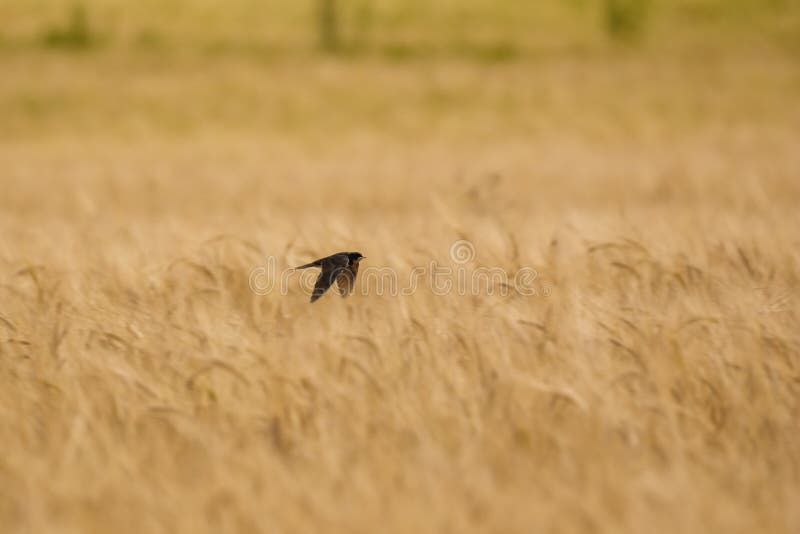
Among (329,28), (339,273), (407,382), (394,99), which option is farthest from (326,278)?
(329,28)

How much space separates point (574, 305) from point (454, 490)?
860 mm

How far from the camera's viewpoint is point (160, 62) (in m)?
17.6

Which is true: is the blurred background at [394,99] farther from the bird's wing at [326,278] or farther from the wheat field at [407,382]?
the bird's wing at [326,278]

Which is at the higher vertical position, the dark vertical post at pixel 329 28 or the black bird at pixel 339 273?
the dark vertical post at pixel 329 28

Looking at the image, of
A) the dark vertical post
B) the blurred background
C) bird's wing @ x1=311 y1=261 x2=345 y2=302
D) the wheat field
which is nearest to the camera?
the wheat field

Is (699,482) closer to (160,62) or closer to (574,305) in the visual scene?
(574,305)

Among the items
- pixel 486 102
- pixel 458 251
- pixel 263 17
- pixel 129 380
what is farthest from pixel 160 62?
pixel 129 380

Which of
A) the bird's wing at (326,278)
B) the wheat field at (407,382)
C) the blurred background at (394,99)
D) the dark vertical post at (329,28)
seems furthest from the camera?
the dark vertical post at (329,28)

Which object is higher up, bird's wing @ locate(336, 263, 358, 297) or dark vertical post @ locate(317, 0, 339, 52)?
dark vertical post @ locate(317, 0, 339, 52)

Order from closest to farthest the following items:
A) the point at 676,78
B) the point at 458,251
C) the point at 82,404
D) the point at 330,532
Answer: the point at 330,532 → the point at 82,404 → the point at 458,251 → the point at 676,78

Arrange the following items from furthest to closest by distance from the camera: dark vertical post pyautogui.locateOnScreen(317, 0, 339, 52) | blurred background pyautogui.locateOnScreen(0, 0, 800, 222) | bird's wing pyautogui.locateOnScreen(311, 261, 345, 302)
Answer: dark vertical post pyautogui.locateOnScreen(317, 0, 339, 52)
blurred background pyautogui.locateOnScreen(0, 0, 800, 222)
bird's wing pyautogui.locateOnScreen(311, 261, 345, 302)

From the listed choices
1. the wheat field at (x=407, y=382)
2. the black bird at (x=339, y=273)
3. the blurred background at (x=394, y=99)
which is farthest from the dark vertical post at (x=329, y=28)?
the black bird at (x=339, y=273)

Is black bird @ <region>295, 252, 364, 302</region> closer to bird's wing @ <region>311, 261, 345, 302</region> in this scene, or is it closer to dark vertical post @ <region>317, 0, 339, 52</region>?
bird's wing @ <region>311, 261, 345, 302</region>

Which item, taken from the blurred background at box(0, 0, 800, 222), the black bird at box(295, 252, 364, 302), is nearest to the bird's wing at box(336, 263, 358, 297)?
the black bird at box(295, 252, 364, 302)
